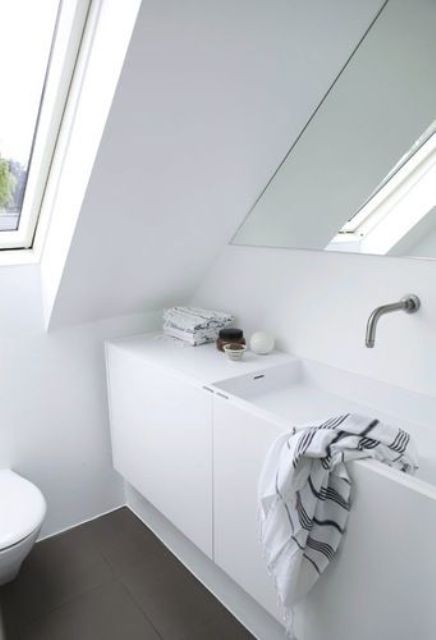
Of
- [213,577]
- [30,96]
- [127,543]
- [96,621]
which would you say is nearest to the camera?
[30,96]

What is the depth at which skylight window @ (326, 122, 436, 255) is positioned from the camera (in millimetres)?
1404

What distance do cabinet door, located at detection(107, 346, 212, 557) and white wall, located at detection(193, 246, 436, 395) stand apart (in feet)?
1.60

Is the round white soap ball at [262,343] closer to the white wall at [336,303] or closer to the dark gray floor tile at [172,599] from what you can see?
the white wall at [336,303]

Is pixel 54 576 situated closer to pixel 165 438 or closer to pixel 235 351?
pixel 165 438

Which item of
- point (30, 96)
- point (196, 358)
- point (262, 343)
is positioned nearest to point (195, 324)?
point (196, 358)

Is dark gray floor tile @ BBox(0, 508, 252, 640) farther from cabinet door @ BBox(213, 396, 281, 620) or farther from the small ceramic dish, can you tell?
the small ceramic dish

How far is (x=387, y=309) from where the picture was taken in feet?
A: 4.46

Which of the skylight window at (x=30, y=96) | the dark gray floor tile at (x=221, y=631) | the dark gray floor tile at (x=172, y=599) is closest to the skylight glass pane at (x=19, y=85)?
the skylight window at (x=30, y=96)

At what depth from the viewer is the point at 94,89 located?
4.46 ft

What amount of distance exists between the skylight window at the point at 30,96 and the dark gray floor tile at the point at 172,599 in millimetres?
1443

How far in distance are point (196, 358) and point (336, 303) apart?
1.91 feet

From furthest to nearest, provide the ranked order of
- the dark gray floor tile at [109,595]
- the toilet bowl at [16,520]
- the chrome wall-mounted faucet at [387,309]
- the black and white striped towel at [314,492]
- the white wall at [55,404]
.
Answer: the white wall at [55,404] → the dark gray floor tile at [109,595] → the toilet bowl at [16,520] → the chrome wall-mounted faucet at [387,309] → the black and white striped towel at [314,492]

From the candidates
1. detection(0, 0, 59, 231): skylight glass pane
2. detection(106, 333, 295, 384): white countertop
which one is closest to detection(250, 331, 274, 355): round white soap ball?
detection(106, 333, 295, 384): white countertop

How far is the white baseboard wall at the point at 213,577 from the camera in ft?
5.30
